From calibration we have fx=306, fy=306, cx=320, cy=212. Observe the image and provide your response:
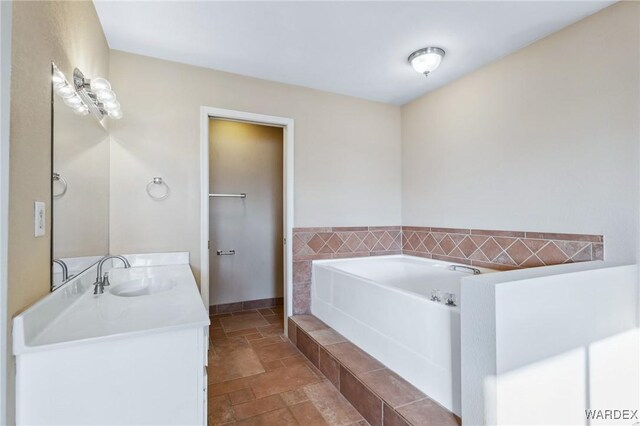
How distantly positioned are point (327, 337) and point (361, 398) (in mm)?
681

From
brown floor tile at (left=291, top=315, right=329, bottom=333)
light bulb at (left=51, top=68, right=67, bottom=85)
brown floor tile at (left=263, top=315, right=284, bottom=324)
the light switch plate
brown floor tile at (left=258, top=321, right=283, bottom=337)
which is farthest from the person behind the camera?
brown floor tile at (left=263, top=315, right=284, bottom=324)

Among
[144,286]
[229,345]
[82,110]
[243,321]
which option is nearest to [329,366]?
[229,345]

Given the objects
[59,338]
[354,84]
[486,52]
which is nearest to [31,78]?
[59,338]

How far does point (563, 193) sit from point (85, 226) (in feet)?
10.0

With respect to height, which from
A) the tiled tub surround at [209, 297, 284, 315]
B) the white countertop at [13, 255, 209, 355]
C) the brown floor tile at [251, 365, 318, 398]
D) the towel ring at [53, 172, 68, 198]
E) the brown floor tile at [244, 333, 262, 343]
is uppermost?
the towel ring at [53, 172, 68, 198]

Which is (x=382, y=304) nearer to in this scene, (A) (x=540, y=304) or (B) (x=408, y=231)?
(A) (x=540, y=304)

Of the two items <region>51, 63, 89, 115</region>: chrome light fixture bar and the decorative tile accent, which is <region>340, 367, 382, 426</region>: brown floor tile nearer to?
the decorative tile accent

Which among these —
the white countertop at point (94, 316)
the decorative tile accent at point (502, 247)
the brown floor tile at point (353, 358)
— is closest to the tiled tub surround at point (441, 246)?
the decorative tile accent at point (502, 247)

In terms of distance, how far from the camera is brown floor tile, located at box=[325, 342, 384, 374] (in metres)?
2.05

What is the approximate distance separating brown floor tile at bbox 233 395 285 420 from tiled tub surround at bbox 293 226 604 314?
1.02 metres

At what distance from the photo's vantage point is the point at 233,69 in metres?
2.72

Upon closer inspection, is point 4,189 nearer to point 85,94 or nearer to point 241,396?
point 85,94

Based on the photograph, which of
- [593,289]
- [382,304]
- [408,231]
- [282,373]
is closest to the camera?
[593,289]

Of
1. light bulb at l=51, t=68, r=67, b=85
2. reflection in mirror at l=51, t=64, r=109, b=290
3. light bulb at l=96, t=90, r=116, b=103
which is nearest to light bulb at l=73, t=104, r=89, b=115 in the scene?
reflection in mirror at l=51, t=64, r=109, b=290
